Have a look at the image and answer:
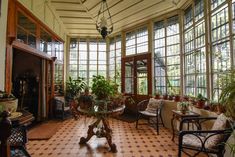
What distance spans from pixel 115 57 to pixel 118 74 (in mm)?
2498

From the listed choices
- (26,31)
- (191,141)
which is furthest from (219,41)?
(26,31)

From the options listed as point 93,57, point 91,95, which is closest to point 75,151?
point 91,95

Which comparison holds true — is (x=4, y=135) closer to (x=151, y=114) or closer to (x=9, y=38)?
(x=9, y=38)

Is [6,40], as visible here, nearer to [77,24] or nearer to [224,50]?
[77,24]

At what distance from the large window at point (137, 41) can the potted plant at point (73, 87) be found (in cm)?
216

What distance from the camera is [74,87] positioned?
6703 millimetres

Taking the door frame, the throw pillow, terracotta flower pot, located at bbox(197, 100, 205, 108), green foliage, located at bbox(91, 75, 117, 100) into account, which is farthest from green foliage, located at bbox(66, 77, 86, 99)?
terracotta flower pot, located at bbox(197, 100, 205, 108)

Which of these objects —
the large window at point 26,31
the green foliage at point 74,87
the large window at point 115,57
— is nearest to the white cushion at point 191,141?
the large window at point 26,31

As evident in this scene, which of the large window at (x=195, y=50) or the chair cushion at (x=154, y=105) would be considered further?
the chair cushion at (x=154, y=105)

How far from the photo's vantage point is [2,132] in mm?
1144

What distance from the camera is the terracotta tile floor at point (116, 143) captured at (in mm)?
3100

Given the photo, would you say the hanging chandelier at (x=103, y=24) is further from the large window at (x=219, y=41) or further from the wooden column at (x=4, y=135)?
the wooden column at (x=4, y=135)

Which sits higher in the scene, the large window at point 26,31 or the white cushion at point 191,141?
the large window at point 26,31

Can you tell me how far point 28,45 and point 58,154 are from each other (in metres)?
2.50
